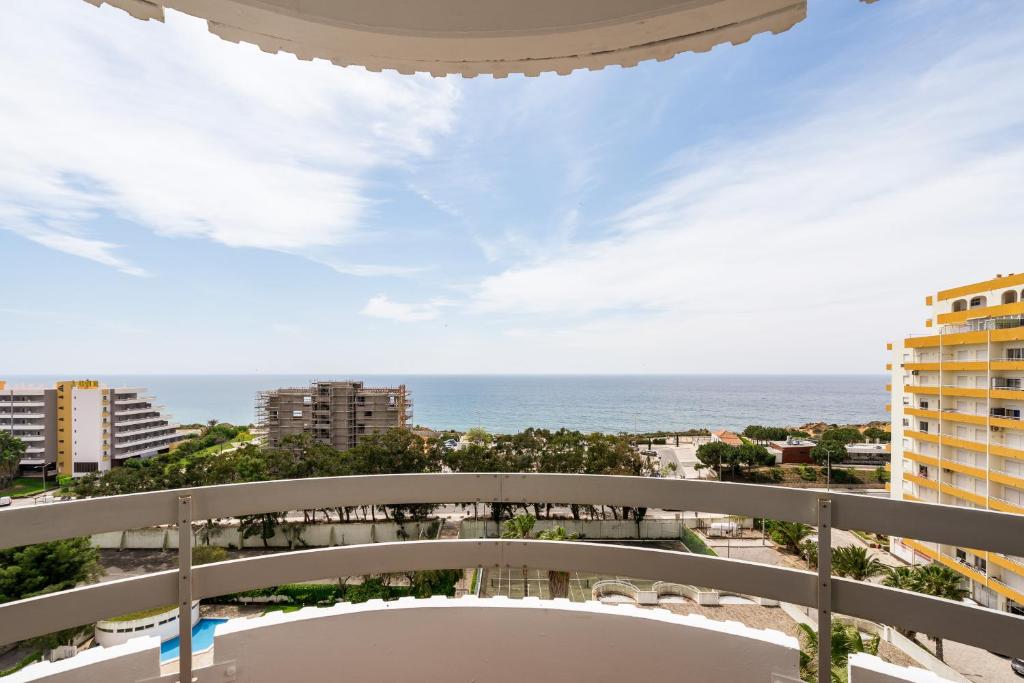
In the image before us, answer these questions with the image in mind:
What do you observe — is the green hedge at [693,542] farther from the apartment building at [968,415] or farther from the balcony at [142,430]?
the balcony at [142,430]

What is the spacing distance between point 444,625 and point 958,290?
67.9 ft

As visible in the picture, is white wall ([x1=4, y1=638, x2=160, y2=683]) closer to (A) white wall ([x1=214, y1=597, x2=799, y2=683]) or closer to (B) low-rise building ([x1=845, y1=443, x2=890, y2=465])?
(A) white wall ([x1=214, y1=597, x2=799, y2=683])

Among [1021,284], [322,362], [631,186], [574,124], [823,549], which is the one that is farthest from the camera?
[322,362]

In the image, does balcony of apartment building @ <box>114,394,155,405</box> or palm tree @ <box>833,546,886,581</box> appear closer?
palm tree @ <box>833,546,886,581</box>

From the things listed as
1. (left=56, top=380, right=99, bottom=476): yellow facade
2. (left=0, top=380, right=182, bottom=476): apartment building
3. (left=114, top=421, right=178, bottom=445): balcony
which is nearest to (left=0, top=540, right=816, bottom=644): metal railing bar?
(left=0, top=380, right=182, bottom=476): apartment building

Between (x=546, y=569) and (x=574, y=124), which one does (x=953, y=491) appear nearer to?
(x=574, y=124)

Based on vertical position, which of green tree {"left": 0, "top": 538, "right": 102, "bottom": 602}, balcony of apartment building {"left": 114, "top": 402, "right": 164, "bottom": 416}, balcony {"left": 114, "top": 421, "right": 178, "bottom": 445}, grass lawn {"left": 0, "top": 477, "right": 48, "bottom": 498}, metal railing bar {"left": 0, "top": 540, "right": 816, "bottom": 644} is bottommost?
grass lawn {"left": 0, "top": 477, "right": 48, "bottom": 498}

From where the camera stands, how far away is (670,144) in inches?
945

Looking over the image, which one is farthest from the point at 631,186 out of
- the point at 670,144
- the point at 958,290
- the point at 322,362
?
the point at 322,362

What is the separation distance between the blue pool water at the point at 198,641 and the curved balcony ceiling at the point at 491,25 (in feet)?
5.88

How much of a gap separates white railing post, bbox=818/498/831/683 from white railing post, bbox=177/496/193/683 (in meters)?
1.77

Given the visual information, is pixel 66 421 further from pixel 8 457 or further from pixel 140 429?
pixel 8 457

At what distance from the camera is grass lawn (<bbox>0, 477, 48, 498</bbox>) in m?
18.0

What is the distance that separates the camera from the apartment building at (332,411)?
22406mm
